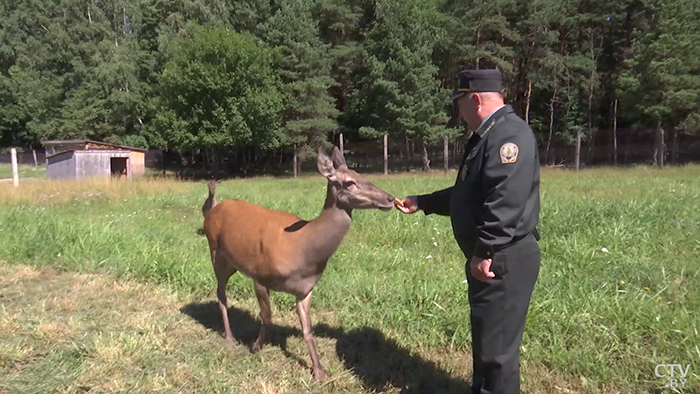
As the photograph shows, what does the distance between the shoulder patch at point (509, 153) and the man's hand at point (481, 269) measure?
0.58 meters

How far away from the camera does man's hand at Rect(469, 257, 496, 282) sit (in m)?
2.88

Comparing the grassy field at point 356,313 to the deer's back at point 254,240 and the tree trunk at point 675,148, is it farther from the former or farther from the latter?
the tree trunk at point 675,148

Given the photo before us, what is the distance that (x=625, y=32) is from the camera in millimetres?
33656

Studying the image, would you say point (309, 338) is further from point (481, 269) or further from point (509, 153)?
point (509, 153)

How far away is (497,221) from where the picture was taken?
9.00 feet

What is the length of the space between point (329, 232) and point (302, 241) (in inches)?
10.1

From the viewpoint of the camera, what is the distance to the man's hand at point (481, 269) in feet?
9.45

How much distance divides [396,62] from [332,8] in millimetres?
7422

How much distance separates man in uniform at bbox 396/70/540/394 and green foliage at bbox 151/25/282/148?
27980 mm

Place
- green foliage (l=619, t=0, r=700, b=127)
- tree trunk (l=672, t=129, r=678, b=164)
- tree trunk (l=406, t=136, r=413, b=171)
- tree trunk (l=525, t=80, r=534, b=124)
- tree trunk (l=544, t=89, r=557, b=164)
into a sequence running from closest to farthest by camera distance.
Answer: green foliage (l=619, t=0, r=700, b=127), tree trunk (l=672, t=129, r=678, b=164), tree trunk (l=406, t=136, r=413, b=171), tree trunk (l=544, t=89, r=557, b=164), tree trunk (l=525, t=80, r=534, b=124)

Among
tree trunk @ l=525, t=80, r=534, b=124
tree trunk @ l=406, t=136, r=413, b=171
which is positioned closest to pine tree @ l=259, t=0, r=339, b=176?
tree trunk @ l=406, t=136, r=413, b=171

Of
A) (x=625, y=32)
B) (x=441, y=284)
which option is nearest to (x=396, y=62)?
(x=625, y=32)
